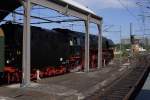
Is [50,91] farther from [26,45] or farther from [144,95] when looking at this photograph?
[144,95]

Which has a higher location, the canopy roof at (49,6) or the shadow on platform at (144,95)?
the canopy roof at (49,6)

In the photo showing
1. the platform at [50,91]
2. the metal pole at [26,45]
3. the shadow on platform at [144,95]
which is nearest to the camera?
the platform at [50,91]

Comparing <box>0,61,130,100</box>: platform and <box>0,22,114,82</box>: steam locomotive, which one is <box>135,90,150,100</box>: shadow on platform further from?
<box>0,22,114,82</box>: steam locomotive

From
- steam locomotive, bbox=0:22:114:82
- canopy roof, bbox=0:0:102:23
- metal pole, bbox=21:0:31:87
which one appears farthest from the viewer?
canopy roof, bbox=0:0:102:23

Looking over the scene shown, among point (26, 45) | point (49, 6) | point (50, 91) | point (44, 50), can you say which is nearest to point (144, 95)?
point (50, 91)

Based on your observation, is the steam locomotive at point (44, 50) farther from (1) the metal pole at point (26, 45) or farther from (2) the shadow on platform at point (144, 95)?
(2) the shadow on platform at point (144, 95)

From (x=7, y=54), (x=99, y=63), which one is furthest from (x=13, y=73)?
(x=99, y=63)

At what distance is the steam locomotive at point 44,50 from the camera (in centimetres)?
2448

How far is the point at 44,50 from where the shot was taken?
2945 centimetres

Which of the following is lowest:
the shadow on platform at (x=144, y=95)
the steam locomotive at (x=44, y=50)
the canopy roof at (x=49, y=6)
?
the shadow on platform at (x=144, y=95)

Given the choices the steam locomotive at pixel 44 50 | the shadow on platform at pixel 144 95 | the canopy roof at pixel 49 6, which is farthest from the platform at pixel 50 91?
the canopy roof at pixel 49 6

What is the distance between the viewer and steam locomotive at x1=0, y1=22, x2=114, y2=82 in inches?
964

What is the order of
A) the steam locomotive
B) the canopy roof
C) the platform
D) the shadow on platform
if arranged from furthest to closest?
the canopy roof < the steam locomotive < the shadow on platform < the platform

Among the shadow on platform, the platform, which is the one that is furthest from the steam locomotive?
the shadow on platform
